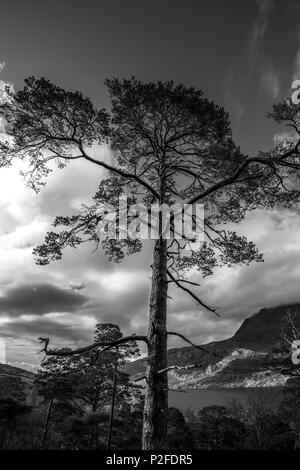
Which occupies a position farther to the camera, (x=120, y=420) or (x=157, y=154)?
(x=120, y=420)

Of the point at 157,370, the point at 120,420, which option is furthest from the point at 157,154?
the point at 120,420

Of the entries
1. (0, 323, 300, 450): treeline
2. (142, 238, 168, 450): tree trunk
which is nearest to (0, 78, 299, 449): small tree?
(142, 238, 168, 450): tree trunk

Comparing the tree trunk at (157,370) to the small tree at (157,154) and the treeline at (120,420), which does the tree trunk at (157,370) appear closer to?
the small tree at (157,154)

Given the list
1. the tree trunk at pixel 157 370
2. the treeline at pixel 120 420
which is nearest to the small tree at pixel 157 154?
the tree trunk at pixel 157 370

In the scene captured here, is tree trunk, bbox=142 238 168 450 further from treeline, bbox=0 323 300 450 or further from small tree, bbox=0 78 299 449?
treeline, bbox=0 323 300 450

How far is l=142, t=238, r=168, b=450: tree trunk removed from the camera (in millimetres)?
4637

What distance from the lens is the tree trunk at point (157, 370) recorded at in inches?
183

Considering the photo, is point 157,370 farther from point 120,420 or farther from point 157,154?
point 120,420

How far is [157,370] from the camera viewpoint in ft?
16.1

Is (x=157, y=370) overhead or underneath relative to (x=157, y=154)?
underneath

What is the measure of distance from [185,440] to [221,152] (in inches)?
929

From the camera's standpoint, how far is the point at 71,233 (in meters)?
6.80
